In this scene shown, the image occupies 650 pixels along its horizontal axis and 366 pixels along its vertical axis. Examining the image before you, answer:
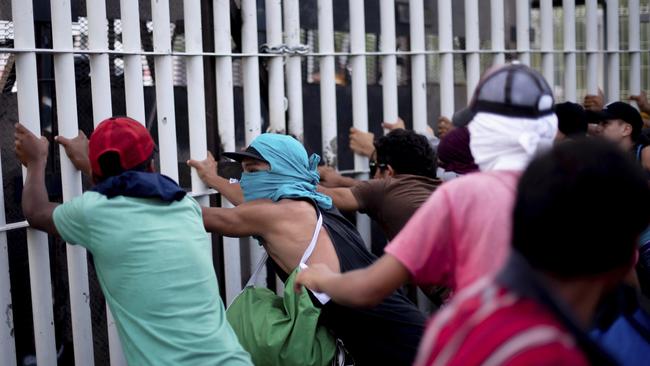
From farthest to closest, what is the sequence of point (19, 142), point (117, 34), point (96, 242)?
1. point (117, 34)
2. point (19, 142)
3. point (96, 242)

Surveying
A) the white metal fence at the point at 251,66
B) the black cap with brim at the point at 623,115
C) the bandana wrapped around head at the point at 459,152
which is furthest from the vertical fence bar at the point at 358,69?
the black cap with brim at the point at 623,115

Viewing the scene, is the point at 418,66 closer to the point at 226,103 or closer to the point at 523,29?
the point at 523,29

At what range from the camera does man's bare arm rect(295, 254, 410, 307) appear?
252cm

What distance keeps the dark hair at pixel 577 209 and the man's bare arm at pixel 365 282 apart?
2.17ft

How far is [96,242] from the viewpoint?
11.3ft

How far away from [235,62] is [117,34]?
0.87m

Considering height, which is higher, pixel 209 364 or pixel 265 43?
pixel 265 43

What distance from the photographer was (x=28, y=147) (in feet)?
12.8

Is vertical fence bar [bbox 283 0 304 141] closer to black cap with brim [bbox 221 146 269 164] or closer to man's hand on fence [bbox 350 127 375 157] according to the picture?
man's hand on fence [bbox 350 127 375 157]

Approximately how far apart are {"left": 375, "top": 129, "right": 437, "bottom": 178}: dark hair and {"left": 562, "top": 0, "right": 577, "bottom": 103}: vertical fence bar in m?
2.22

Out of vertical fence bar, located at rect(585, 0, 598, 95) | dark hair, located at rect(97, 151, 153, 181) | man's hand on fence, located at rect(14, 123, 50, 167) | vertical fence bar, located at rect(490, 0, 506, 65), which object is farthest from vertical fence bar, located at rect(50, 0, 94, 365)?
vertical fence bar, located at rect(585, 0, 598, 95)

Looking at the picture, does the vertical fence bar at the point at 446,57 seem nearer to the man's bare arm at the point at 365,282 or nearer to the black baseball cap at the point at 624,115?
the black baseball cap at the point at 624,115

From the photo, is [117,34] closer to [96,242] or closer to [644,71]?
[96,242]

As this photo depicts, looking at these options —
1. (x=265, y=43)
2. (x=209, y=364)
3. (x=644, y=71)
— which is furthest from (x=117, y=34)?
(x=644, y=71)
